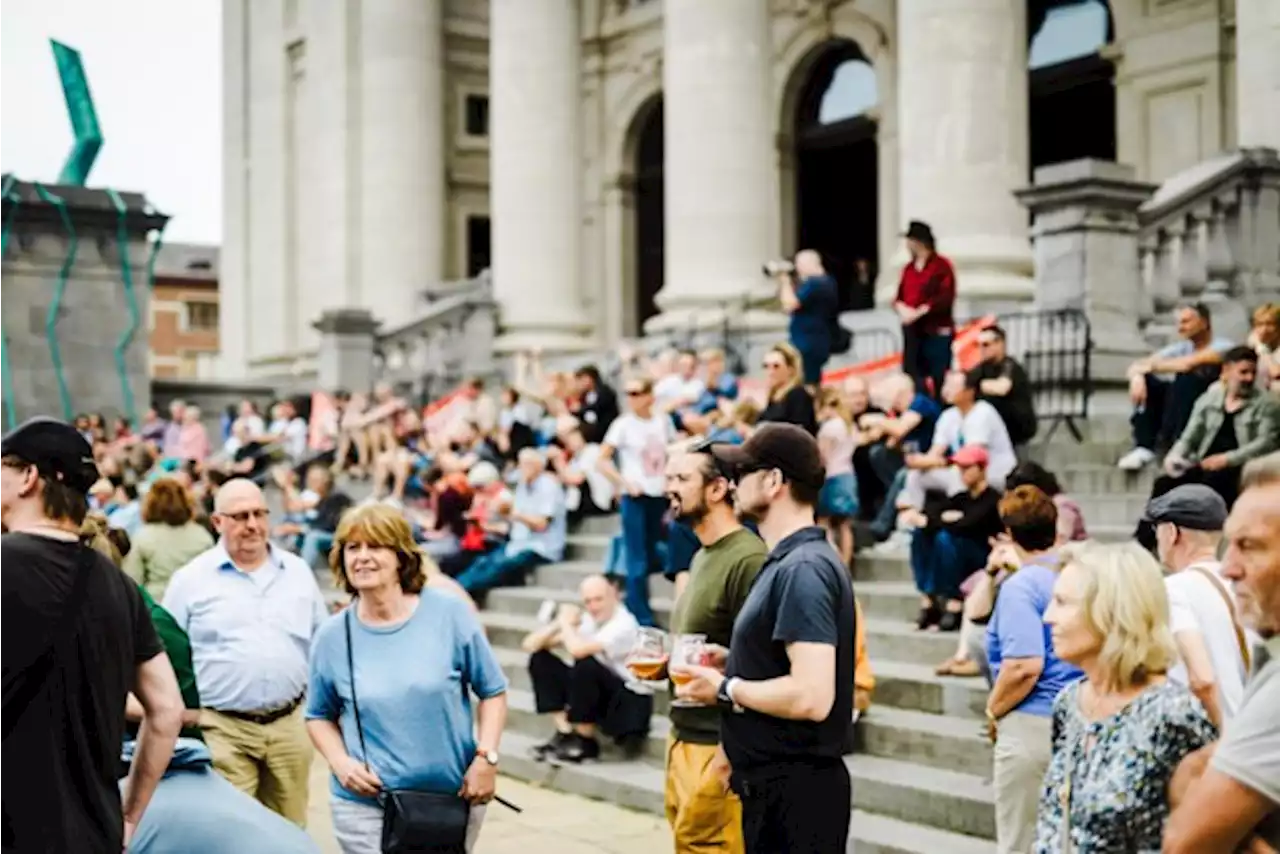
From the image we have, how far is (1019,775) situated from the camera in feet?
20.8

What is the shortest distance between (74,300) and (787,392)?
1371 cm

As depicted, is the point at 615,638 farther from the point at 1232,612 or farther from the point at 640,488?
the point at 1232,612

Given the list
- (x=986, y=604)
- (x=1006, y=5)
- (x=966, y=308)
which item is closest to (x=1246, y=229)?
(x=966, y=308)

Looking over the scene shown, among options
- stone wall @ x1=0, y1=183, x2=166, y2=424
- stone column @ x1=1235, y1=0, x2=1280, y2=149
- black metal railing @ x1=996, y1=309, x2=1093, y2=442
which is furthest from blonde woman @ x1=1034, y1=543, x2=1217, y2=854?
stone wall @ x1=0, y1=183, x2=166, y2=424

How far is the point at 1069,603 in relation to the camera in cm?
425

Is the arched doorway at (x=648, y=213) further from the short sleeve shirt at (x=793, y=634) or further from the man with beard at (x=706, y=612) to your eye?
the short sleeve shirt at (x=793, y=634)

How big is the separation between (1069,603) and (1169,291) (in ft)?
37.8

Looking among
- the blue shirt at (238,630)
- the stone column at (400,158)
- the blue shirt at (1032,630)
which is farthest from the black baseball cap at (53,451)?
the stone column at (400,158)

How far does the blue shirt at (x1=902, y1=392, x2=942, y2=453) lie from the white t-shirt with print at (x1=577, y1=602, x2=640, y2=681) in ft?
8.70

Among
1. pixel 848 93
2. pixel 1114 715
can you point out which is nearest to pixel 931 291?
pixel 1114 715

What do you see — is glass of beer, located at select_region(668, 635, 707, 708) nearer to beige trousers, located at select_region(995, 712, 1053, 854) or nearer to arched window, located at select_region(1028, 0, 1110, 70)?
beige trousers, located at select_region(995, 712, 1053, 854)

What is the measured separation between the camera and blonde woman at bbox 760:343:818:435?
36.1ft

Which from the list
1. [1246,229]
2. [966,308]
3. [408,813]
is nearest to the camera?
[408,813]

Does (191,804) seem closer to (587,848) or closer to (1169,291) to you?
(587,848)
